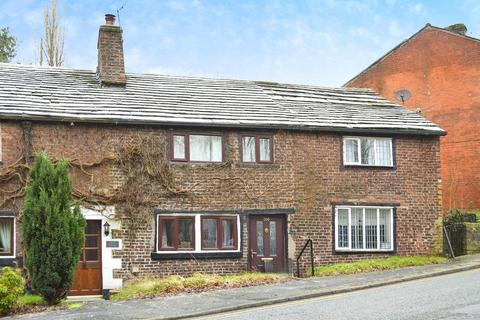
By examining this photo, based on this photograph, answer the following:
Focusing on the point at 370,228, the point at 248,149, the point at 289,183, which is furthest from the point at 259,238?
the point at 370,228

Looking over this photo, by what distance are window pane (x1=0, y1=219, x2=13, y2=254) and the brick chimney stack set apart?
592 centimetres

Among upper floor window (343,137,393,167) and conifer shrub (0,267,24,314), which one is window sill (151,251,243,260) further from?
conifer shrub (0,267,24,314)

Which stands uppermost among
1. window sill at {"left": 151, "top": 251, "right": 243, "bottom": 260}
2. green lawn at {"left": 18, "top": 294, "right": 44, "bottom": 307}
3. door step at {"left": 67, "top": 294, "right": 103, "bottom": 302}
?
window sill at {"left": 151, "top": 251, "right": 243, "bottom": 260}

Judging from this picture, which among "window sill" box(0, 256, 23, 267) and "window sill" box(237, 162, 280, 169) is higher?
"window sill" box(237, 162, 280, 169)

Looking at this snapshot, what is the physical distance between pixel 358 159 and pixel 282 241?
3905 mm

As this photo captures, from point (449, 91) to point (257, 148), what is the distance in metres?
15.1

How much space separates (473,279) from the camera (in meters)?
18.1

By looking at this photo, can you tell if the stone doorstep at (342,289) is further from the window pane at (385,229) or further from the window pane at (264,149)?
the window pane at (264,149)

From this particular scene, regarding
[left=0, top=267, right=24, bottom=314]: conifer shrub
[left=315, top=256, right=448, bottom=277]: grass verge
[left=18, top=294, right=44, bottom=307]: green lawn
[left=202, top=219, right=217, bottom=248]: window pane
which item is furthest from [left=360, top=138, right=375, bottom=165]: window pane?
[left=0, top=267, right=24, bottom=314]: conifer shrub

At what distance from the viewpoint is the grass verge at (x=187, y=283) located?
18.1 meters

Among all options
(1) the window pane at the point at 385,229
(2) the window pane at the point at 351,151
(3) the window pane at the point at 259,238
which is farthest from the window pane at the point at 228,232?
(1) the window pane at the point at 385,229

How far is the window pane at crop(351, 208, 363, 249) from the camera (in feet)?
74.2

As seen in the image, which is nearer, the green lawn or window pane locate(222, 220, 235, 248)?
the green lawn

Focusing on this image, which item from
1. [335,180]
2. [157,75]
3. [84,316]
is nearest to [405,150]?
[335,180]
